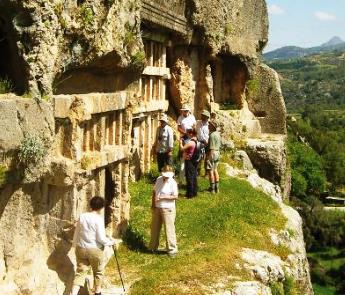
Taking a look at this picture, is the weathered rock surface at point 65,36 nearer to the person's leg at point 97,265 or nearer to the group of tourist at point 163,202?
the group of tourist at point 163,202

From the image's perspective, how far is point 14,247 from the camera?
7898mm

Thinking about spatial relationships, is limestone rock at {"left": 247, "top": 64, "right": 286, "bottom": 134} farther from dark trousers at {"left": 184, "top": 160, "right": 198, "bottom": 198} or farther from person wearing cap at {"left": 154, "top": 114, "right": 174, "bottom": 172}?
dark trousers at {"left": 184, "top": 160, "right": 198, "bottom": 198}

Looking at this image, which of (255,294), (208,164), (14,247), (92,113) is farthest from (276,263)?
(14,247)

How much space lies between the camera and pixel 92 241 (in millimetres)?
8367

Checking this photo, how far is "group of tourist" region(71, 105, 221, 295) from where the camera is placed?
8.37 meters

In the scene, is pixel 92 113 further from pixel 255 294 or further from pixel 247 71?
pixel 247 71

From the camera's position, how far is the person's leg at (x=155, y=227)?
1041 centimetres

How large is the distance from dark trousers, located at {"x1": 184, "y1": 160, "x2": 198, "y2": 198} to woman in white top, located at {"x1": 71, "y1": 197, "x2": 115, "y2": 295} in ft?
18.1

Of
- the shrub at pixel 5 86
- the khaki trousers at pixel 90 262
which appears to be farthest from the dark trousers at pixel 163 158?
the shrub at pixel 5 86

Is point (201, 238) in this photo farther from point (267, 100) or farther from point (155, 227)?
point (267, 100)

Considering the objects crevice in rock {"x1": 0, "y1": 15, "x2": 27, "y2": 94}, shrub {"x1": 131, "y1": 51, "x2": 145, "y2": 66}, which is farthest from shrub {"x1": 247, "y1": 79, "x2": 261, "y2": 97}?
crevice in rock {"x1": 0, "y1": 15, "x2": 27, "y2": 94}

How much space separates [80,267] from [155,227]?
2.29m

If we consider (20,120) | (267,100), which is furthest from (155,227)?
(267,100)

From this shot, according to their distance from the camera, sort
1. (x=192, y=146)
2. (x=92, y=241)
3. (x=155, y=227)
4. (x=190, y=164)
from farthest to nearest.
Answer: (x=190, y=164)
(x=192, y=146)
(x=155, y=227)
(x=92, y=241)
